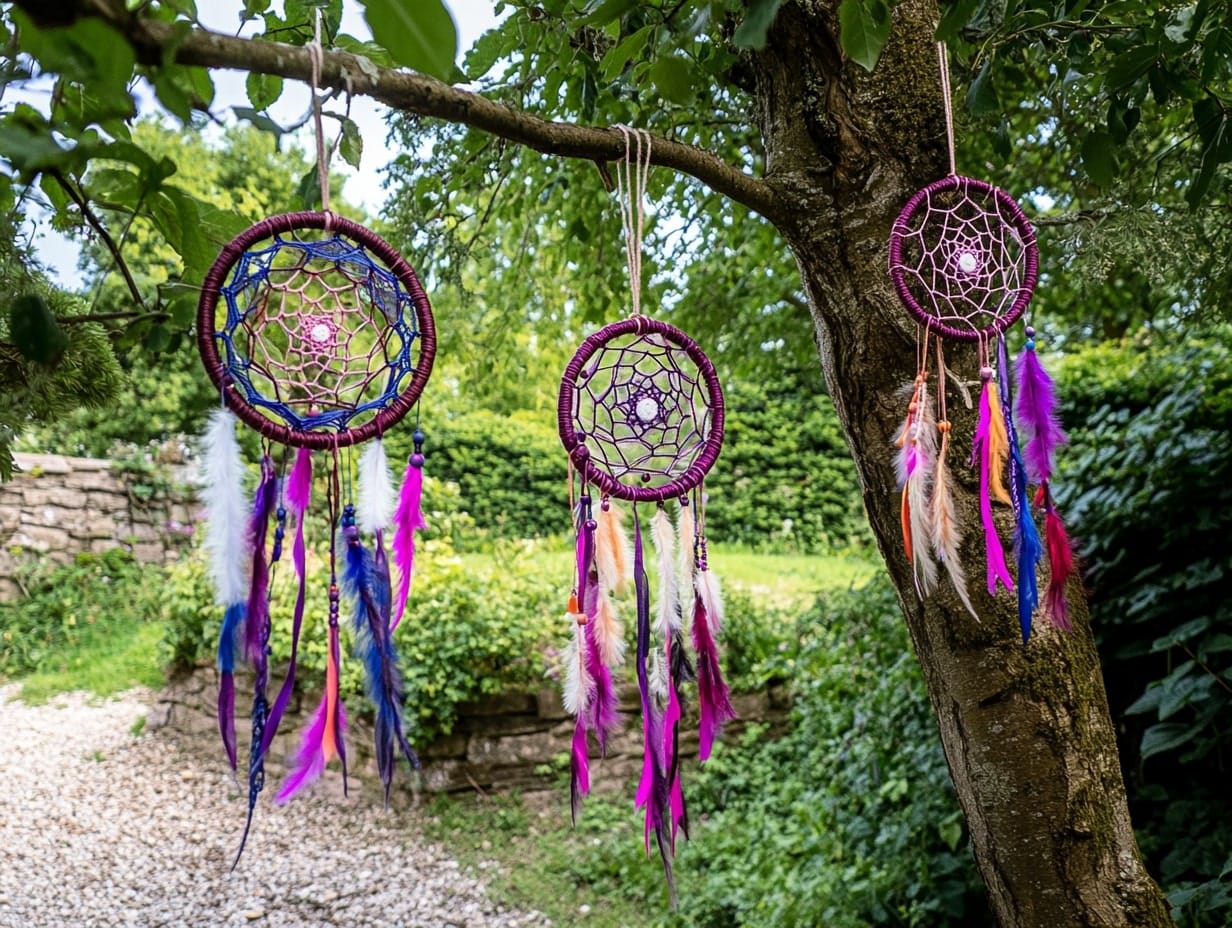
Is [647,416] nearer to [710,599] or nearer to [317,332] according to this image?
[710,599]

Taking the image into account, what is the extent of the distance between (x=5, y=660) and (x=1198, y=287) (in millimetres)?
8145

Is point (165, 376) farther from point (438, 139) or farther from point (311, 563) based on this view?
point (438, 139)

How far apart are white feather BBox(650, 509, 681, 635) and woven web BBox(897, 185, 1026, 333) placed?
520 mm

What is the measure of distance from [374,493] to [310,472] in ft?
0.27

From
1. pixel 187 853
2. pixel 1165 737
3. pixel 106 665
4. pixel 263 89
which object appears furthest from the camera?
pixel 106 665

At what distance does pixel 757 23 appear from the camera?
2.84 ft

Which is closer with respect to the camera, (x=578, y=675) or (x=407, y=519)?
(x=407, y=519)

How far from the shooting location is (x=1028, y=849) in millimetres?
1383

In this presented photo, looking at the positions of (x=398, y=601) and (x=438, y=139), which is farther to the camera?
(x=438, y=139)

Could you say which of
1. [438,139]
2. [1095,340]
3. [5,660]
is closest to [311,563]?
[5,660]

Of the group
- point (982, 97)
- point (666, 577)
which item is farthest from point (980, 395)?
point (666, 577)

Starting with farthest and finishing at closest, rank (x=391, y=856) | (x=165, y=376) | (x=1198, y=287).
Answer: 1. (x=165, y=376)
2. (x=391, y=856)
3. (x=1198, y=287)

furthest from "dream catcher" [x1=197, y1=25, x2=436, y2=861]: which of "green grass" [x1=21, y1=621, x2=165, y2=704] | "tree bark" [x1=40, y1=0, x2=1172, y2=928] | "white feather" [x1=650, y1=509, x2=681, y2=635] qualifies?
"green grass" [x1=21, y1=621, x2=165, y2=704]

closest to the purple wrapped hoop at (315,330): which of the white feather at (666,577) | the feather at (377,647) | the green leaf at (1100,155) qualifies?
the feather at (377,647)
